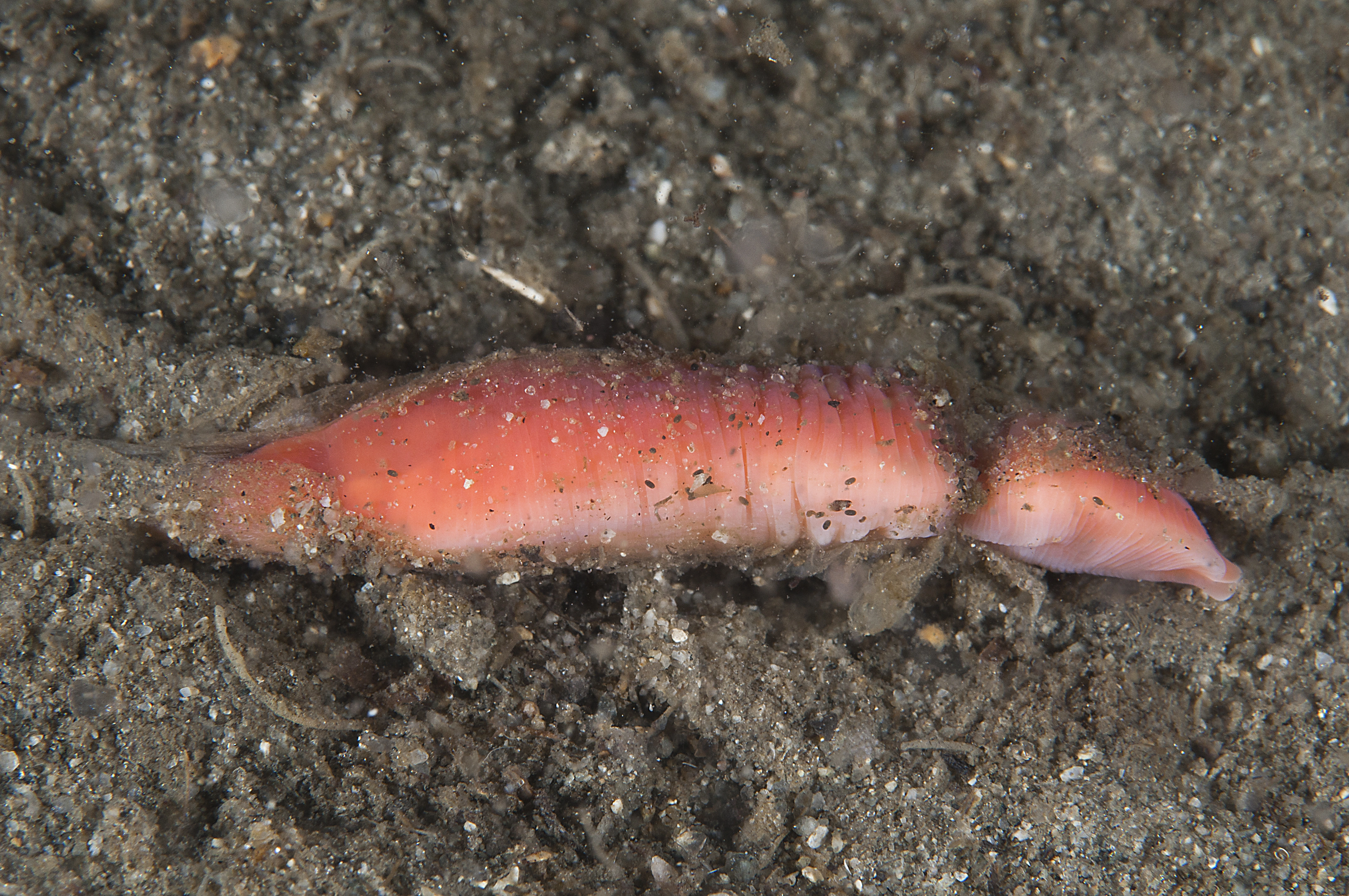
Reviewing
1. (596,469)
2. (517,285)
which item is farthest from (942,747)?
(517,285)

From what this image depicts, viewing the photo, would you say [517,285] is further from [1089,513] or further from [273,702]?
[1089,513]

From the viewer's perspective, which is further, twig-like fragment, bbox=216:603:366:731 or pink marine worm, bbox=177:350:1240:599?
pink marine worm, bbox=177:350:1240:599

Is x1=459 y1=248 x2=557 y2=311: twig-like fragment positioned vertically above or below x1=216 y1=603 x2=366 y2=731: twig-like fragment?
above

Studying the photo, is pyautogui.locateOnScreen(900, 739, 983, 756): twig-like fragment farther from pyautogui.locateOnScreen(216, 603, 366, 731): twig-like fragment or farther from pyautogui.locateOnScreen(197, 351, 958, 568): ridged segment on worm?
pyautogui.locateOnScreen(216, 603, 366, 731): twig-like fragment

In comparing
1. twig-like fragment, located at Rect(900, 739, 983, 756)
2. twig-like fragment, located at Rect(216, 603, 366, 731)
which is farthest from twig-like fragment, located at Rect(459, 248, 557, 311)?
twig-like fragment, located at Rect(900, 739, 983, 756)

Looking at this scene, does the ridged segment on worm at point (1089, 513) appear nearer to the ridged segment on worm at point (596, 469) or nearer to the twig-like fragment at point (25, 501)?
the ridged segment on worm at point (596, 469)

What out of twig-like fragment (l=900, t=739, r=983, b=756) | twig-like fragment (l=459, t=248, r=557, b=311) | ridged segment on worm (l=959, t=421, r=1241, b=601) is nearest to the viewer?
twig-like fragment (l=900, t=739, r=983, b=756)

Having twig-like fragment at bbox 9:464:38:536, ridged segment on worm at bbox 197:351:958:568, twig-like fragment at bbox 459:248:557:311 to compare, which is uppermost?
twig-like fragment at bbox 459:248:557:311

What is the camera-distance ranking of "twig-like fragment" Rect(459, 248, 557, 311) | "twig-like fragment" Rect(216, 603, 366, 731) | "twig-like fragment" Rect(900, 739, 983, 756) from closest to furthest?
"twig-like fragment" Rect(216, 603, 366, 731)
"twig-like fragment" Rect(900, 739, 983, 756)
"twig-like fragment" Rect(459, 248, 557, 311)

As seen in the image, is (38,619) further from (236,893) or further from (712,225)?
(712,225)
